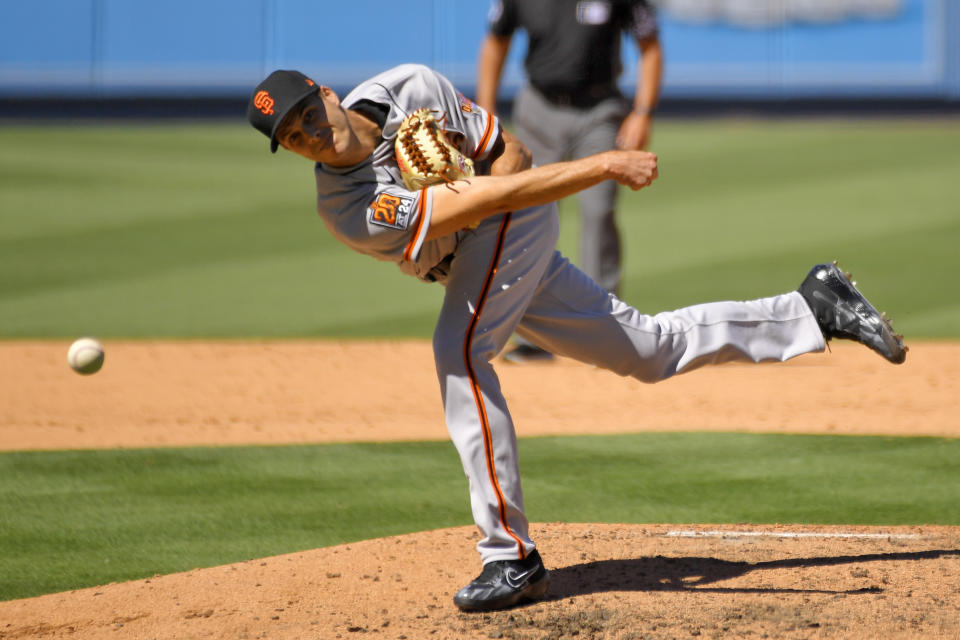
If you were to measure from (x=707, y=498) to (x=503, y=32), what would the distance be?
3.78 m

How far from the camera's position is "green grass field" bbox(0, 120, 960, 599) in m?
4.87

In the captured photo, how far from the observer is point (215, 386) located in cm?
725

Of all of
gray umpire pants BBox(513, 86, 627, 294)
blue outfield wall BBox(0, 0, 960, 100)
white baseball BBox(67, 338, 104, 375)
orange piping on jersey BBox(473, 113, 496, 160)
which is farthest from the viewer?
blue outfield wall BBox(0, 0, 960, 100)

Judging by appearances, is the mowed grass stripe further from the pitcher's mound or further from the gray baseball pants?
the gray baseball pants

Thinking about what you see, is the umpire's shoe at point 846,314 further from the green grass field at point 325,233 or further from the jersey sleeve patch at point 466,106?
the green grass field at point 325,233

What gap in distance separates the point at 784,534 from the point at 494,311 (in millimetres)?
1467

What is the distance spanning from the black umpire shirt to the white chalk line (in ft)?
11.9

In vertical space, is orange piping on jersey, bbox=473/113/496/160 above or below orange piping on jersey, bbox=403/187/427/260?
above

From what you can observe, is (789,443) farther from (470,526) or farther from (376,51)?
(376,51)

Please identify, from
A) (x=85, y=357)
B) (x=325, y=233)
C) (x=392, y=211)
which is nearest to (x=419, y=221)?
(x=392, y=211)

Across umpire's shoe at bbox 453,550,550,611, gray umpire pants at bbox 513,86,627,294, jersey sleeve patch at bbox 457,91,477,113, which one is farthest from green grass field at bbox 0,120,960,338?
umpire's shoe at bbox 453,550,550,611

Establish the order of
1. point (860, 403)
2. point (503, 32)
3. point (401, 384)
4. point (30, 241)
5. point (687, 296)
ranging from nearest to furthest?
1. point (860, 403)
2. point (401, 384)
3. point (503, 32)
4. point (687, 296)
5. point (30, 241)

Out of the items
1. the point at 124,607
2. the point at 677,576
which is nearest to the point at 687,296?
the point at 677,576

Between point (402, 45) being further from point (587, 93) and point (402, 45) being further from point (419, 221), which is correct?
point (419, 221)
